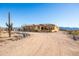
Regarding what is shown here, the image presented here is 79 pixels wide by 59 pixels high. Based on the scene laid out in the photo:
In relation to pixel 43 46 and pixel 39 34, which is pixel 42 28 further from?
pixel 43 46

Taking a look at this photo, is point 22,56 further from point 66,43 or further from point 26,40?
point 66,43

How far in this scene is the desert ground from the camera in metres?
2.76

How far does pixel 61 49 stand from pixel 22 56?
16.4 inches

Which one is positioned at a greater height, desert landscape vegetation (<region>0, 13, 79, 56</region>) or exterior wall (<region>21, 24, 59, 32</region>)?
exterior wall (<region>21, 24, 59, 32</region>)

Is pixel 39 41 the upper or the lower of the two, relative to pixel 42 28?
lower

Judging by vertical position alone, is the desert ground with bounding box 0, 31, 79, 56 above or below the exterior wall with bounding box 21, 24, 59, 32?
below

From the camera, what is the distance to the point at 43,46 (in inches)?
110

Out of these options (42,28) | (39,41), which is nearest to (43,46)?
(39,41)

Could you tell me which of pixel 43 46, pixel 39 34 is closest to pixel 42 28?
pixel 39 34

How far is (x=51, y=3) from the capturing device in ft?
9.07

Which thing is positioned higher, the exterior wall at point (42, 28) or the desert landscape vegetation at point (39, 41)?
the exterior wall at point (42, 28)

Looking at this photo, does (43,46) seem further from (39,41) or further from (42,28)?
(42,28)

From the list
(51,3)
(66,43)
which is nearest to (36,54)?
(66,43)

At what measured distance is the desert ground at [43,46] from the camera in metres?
2.76
